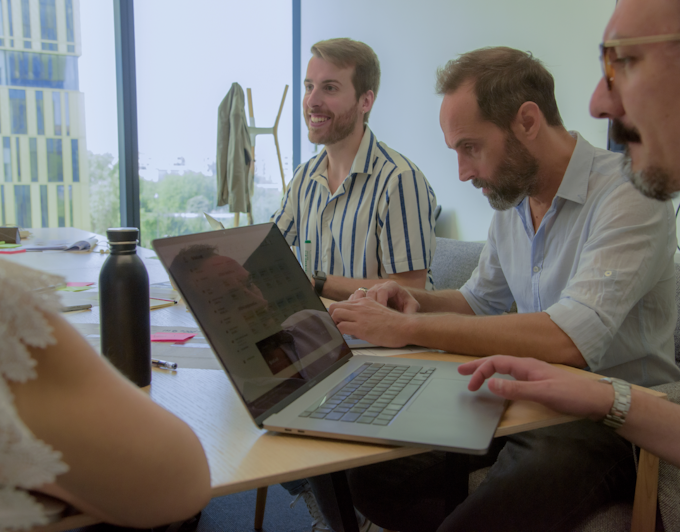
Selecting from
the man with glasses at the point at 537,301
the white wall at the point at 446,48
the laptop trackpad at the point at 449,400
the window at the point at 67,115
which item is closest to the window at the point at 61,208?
the window at the point at 67,115

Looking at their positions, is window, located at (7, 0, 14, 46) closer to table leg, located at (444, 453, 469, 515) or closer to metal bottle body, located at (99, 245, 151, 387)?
metal bottle body, located at (99, 245, 151, 387)

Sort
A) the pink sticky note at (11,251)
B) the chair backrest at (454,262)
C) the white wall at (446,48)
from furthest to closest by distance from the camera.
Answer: the white wall at (446,48) < the pink sticky note at (11,251) < the chair backrest at (454,262)

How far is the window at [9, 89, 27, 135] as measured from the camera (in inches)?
175

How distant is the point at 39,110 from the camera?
452 centimetres

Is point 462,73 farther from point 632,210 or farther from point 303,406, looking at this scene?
point 303,406

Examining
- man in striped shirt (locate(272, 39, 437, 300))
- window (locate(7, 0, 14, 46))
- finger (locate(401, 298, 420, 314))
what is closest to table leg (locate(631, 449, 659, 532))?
finger (locate(401, 298, 420, 314))

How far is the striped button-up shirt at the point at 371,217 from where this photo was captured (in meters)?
1.90

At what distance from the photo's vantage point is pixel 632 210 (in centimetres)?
115

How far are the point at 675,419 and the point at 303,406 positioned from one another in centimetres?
55

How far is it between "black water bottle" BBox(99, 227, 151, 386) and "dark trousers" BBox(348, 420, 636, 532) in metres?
0.51

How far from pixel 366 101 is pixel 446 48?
183 cm

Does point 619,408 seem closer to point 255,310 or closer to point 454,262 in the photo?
point 255,310

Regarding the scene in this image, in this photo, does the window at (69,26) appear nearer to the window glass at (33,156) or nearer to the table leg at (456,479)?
the window glass at (33,156)

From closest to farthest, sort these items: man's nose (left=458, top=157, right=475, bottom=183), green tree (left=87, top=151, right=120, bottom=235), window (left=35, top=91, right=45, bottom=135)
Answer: man's nose (left=458, top=157, right=475, bottom=183), window (left=35, top=91, right=45, bottom=135), green tree (left=87, top=151, right=120, bottom=235)
